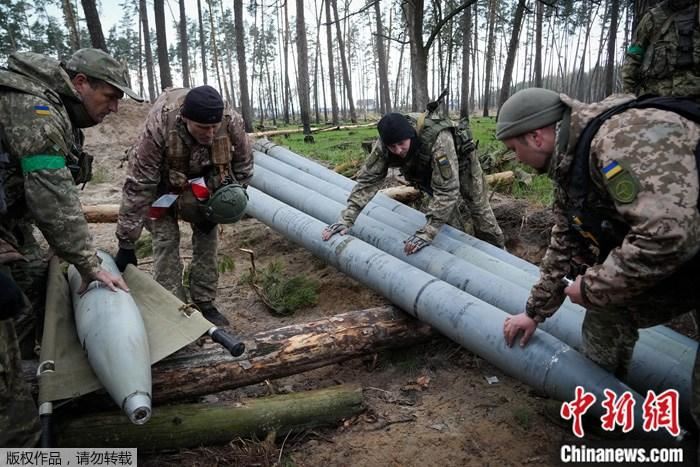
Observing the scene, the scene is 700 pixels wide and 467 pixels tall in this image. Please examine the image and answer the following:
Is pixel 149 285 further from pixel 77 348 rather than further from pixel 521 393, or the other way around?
pixel 521 393

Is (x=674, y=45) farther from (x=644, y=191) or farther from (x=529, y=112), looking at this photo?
(x=644, y=191)

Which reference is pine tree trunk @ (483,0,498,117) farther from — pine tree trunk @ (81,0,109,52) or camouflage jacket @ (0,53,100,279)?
camouflage jacket @ (0,53,100,279)

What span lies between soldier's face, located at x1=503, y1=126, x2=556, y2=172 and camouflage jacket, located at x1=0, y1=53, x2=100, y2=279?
2242 millimetres

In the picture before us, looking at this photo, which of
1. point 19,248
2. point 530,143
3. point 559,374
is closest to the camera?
point 530,143

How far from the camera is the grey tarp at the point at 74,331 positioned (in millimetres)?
2417

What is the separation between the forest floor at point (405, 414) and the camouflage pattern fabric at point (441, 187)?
69 centimetres

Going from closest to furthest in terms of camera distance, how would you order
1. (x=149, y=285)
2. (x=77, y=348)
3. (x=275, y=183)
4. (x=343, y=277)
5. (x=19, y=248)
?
(x=77, y=348)
(x=19, y=248)
(x=149, y=285)
(x=343, y=277)
(x=275, y=183)

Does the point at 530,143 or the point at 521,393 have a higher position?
the point at 530,143

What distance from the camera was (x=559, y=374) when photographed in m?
2.43

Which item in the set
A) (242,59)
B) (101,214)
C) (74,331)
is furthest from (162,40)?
(74,331)

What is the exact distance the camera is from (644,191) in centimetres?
165

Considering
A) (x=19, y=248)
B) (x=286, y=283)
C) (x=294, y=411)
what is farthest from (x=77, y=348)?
(x=286, y=283)

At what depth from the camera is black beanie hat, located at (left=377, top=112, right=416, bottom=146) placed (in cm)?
403

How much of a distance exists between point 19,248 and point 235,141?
168 cm
